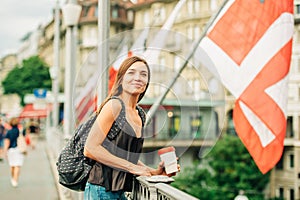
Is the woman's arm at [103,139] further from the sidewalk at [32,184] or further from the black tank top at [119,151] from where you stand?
the sidewalk at [32,184]

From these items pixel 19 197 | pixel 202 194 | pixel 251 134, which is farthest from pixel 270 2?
pixel 202 194

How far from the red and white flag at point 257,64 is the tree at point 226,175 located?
127ft

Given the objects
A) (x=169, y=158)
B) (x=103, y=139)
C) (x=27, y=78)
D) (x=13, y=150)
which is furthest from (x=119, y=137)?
(x=27, y=78)

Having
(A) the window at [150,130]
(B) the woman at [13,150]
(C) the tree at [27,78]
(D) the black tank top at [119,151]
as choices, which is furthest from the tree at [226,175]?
(D) the black tank top at [119,151]

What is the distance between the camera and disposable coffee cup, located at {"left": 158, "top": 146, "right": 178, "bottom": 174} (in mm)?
3440

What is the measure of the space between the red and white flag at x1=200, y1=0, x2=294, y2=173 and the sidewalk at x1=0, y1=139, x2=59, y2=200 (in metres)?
3.28

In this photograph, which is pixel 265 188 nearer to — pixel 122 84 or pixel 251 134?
pixel 251 134

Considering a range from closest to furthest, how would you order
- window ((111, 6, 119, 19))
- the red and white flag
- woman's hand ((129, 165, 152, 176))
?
woman's hand ((129, 165, 152, 176))
the red and white flag
window ((111, 6, 119, 19))

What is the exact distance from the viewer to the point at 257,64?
Answer: 827 cm

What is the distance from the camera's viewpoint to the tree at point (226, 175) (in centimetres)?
4741

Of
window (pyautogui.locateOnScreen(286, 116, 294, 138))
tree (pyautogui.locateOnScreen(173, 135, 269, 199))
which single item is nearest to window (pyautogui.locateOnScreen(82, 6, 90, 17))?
window (pyautogui.locateOnScreen(286, 116, 294, 138))

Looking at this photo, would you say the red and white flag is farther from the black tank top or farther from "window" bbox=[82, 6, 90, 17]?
"window" bbox=[82, 6, 90, 17]

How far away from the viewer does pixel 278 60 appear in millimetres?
8336

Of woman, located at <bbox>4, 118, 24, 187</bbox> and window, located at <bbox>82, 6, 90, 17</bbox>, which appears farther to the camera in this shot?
window, located at <bbox>82, 6, 90, 17</bbox>
